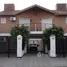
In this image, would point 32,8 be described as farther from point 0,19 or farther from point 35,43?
point 35,43

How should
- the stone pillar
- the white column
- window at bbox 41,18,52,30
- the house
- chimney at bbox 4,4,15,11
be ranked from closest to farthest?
the stone pillar
the white column
window at bbox 41,18,52,30
the house
chimney at bbox 4,4,15,11

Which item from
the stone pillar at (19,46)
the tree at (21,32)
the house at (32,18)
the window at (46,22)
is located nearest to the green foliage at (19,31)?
the tree at (21,32)

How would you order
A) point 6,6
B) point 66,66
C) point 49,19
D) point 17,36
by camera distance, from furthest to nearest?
point 6,6, point 49,19, point 17,36, point 66,66

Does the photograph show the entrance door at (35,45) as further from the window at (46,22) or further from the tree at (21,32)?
the tree at (21,32)

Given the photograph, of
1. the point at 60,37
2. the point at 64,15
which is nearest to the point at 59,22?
the point at 64,15

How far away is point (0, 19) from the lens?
100 feet

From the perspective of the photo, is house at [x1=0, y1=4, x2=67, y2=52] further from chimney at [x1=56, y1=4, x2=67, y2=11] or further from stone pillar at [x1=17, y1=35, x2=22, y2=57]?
stone pillar at [x1=17, y1=35, x2=22, y2=57]

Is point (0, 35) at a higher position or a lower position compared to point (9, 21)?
lower

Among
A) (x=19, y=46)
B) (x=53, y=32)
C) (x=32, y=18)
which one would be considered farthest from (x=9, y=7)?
(x=19, y=46)

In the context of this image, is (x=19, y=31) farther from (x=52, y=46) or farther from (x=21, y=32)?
(x=52, y=46)

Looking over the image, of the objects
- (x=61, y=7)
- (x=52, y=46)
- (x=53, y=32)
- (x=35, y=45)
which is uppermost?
(x=61, y=7)

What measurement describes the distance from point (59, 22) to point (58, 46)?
340cm

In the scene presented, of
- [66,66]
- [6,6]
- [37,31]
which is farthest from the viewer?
[6,6]

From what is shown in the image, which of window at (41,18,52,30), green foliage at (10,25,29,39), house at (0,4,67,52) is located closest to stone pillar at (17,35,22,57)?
green foliage at (10,25,29,39)
